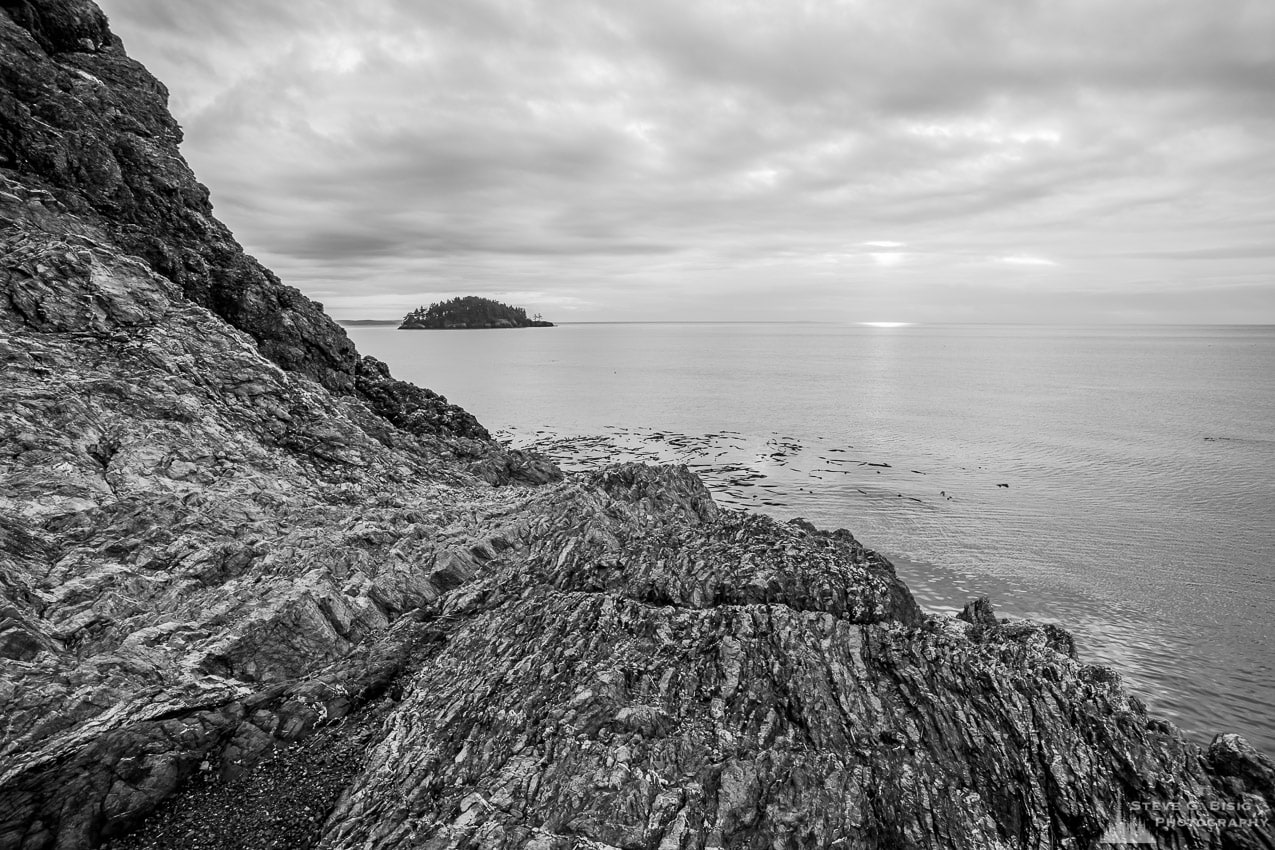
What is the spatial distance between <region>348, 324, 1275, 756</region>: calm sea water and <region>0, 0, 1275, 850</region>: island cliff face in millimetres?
9817

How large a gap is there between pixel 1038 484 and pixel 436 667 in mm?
52872

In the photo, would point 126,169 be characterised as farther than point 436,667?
Yes

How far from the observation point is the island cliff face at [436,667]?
12.4 meters

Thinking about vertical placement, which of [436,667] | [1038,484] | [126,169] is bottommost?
[1038,484]

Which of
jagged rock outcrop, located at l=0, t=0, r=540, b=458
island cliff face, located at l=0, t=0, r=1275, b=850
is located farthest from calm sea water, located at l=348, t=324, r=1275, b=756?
jagged rock outcrop, located at l=0, t=0, r=540, b=458

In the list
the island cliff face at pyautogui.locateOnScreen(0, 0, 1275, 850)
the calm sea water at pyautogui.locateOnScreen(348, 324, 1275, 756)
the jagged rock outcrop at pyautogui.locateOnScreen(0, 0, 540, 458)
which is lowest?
the calm sea water at pyautogui.locateOnScreen(348, 324, 1275, 756)

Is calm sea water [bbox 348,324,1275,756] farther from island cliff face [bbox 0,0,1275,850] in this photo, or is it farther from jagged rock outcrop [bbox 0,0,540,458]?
jagged rock outcrop [bbox 0,0,540,458]

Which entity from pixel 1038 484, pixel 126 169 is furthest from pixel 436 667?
pixel 1038 484

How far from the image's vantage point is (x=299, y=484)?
25.2m

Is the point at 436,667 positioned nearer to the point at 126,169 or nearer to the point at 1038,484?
the point at 126,169

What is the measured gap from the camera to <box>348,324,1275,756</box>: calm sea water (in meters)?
28.0

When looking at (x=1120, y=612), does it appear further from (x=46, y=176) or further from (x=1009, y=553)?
(x=46, y=176)

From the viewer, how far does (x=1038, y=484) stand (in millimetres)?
52719

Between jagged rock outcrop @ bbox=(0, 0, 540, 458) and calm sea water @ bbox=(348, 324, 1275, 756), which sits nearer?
calm sea water @ bbox=(348, 324, 1275, 756)
